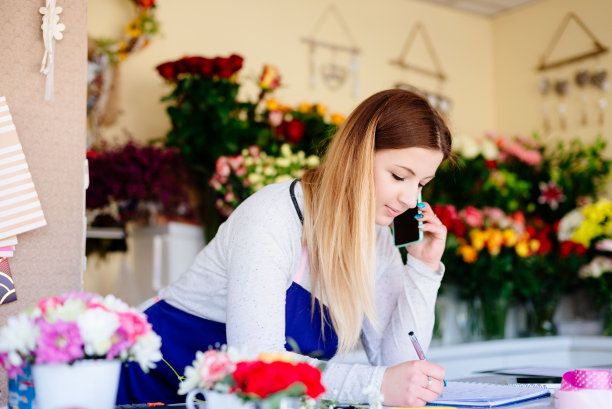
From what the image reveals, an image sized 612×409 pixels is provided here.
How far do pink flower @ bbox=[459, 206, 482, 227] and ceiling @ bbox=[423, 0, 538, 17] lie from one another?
5.86ft

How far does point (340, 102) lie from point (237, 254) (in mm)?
2724

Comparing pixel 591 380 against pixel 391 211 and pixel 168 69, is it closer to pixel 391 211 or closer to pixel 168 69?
pixel 391 211

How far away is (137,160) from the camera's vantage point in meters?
2.56

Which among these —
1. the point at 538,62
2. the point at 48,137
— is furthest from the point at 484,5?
the point at 48,137

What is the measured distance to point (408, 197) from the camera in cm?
150

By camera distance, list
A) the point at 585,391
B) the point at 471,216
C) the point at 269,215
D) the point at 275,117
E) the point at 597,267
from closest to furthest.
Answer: the point at 585,391
the point at 269,215
the point at 275,117
the point at 471,216
the point at 597,267

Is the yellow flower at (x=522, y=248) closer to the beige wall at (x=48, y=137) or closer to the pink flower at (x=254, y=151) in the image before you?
the pink flower at (x=254, y=151)

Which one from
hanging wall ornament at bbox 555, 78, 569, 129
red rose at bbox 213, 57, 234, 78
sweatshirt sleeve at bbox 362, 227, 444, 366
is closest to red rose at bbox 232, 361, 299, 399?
sweatshirt sleeve at bbox 362, 227, 444, 366

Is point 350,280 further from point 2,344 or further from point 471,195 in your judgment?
point 471,195

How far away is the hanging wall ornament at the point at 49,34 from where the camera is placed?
1473 mm

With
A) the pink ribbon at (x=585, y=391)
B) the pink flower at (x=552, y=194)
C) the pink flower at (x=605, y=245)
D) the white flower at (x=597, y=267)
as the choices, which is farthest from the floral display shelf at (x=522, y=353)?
the pink ribbon at (x=585, y=391)

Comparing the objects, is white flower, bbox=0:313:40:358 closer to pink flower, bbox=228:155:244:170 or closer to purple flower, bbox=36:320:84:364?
purple flower, bbox=36:320:84:364

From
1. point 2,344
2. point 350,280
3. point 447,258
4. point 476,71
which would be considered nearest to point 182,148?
point 447,258

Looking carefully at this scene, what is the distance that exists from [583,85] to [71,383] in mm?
3690
